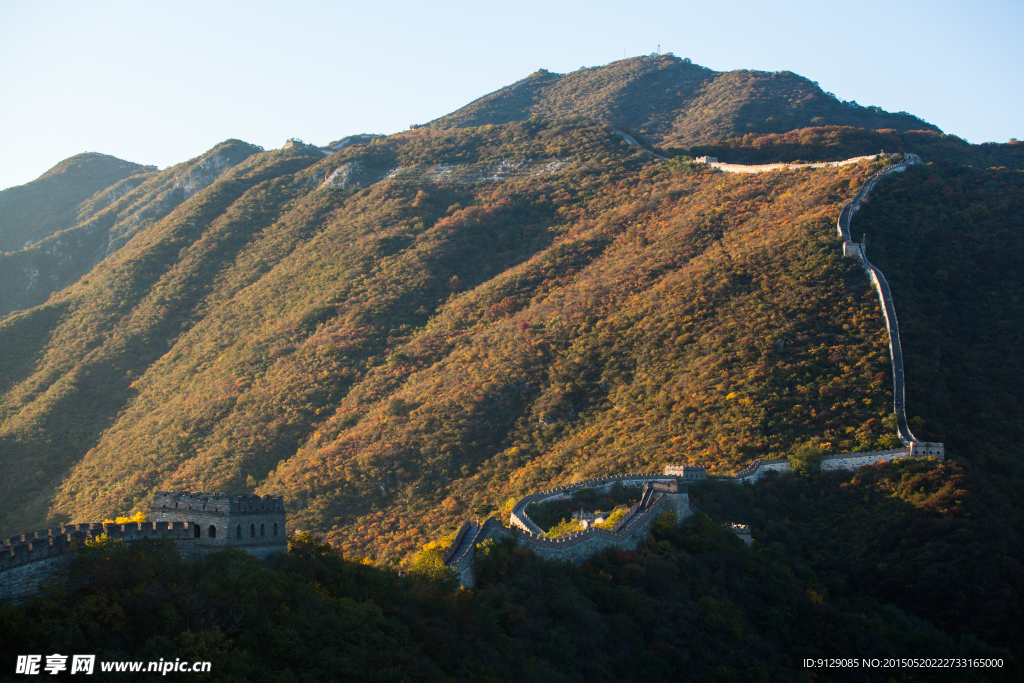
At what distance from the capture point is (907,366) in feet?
220

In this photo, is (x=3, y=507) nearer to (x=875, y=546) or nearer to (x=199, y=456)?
(x=199, y=456)

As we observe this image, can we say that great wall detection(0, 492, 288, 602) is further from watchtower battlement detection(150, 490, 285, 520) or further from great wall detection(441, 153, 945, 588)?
great wall detection(441, 153, 945, 588)

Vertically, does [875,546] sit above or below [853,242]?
below

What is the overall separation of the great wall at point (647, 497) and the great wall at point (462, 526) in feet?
0.16

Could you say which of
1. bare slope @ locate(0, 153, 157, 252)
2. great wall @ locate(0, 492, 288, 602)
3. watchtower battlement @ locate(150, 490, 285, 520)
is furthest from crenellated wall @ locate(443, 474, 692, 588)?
bare slope @ locate(0, 153, 157, 252)

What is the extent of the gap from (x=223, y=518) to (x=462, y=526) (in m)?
13.4

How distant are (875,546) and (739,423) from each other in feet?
Answer: 44.9

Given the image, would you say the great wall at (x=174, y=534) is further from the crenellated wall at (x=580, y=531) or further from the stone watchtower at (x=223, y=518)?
the crenellated wall at (x=580, y=531)

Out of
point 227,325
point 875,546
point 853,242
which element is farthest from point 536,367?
point 227,325

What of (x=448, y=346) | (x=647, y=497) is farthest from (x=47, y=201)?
(x=647, y=497)

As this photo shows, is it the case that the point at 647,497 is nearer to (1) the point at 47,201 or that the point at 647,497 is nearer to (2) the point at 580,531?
(2) the point at 580,531

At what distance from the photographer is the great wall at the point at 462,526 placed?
24.1 metres

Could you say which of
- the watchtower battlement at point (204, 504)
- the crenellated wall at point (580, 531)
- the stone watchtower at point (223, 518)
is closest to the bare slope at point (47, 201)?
the crenellated wall at point (580, 531)

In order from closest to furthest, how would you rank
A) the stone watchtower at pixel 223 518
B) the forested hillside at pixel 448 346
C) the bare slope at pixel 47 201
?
the stone watchtower at pixel 223 518, the forested hillside at pixel 448 346, the bare slope at pixel 47 201
